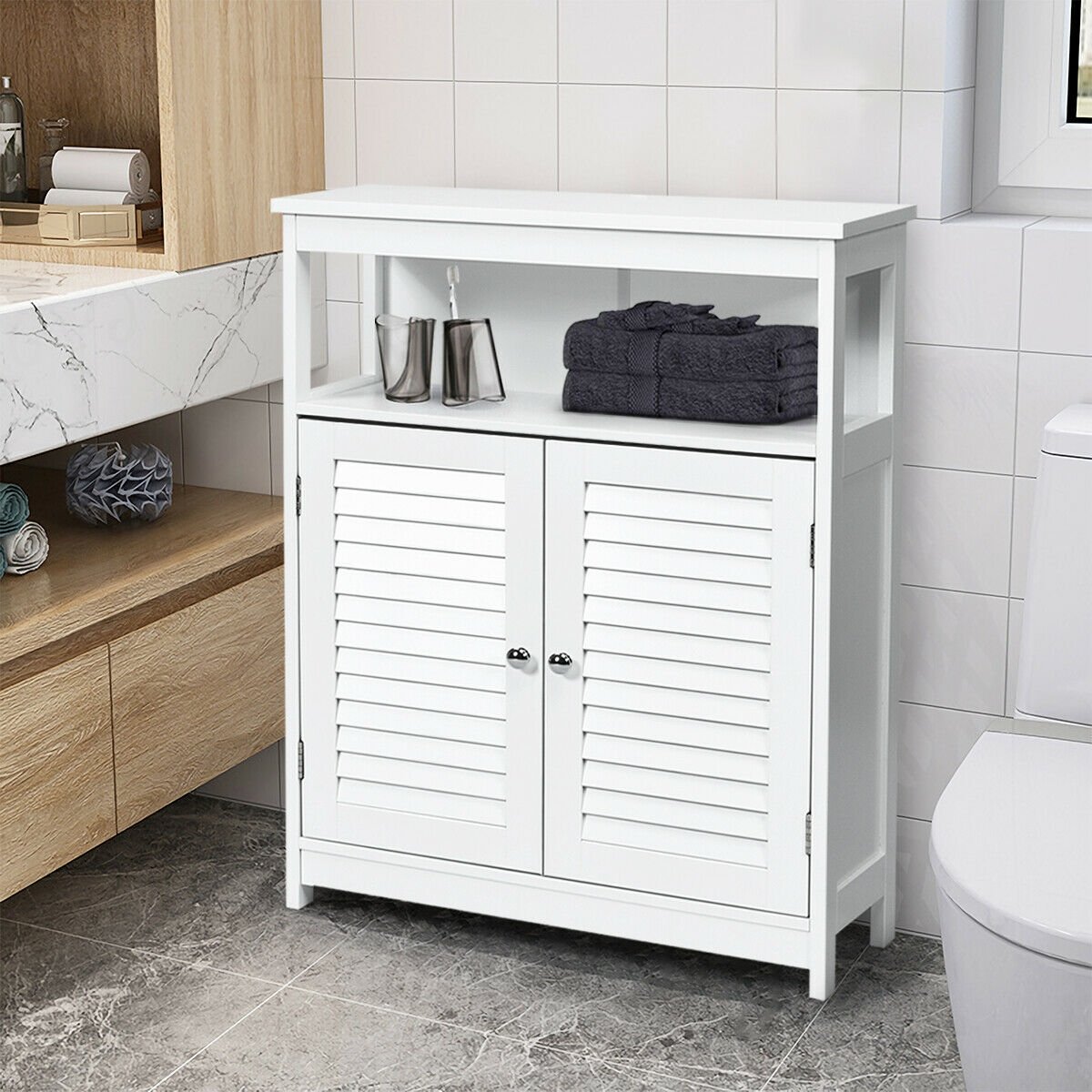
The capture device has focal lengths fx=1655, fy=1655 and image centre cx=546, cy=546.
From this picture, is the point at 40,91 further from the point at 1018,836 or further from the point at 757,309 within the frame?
the point at 1018,836

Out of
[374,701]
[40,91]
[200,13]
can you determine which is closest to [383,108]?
[200,13]

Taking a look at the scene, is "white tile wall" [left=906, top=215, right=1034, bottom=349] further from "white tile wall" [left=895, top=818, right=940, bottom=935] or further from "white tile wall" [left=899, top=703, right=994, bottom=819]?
"white tile wall" [left=895, top=818, right=940, bottom=935]

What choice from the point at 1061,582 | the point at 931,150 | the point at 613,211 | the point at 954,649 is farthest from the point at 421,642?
the point at 931,150

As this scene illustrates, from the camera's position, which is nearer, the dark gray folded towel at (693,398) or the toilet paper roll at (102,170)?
the dark gray folded towel at (693,398)

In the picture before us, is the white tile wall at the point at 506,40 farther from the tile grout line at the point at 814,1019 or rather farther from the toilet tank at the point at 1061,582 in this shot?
the tile grout line at the point at 814,1019

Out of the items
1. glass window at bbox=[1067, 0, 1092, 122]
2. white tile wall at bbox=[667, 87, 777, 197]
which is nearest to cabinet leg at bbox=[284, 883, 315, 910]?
white tile wall at bbox=[667, 87, 777, 197]

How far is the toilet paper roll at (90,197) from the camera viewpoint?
95.9 inches

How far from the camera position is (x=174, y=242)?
2.33m

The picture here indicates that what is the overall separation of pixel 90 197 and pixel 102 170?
0.14 feet

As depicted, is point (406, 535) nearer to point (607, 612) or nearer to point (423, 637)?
point (423, 637)

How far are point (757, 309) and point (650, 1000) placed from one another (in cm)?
96

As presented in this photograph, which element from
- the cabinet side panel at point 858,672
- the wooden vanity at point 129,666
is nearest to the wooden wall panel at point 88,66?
the wooden vanity at point 129,666

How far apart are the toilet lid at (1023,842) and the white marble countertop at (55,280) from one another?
126cm

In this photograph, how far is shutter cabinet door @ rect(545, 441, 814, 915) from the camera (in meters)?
2.07
